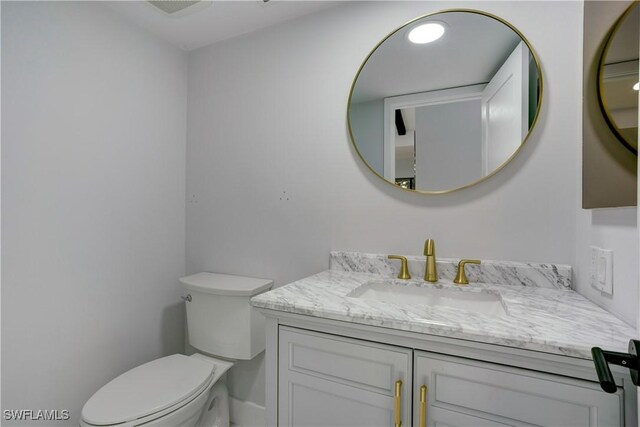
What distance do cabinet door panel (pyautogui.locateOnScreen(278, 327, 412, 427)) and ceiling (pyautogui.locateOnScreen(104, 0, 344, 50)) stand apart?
1.52 metres

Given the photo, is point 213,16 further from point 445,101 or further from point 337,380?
point 337,380

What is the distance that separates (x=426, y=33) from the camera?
4.17ft

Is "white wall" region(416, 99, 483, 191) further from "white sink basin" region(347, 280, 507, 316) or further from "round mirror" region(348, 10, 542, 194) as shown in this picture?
"white sink basin" region(347, 280, 507, 316)

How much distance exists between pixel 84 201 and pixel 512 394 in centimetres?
177

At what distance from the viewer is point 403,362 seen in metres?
0.78

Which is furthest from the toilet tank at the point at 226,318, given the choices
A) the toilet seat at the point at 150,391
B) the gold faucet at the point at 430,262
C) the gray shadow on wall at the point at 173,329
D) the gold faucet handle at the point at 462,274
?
the gold faucet handle at the point at 462,274

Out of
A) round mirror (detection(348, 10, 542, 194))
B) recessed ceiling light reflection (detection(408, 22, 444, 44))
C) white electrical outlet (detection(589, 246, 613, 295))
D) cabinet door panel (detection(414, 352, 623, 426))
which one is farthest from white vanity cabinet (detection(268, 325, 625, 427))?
recessed ceiling light reflection (detection(408, 22, 444, 44))

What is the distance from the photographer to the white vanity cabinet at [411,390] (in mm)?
645

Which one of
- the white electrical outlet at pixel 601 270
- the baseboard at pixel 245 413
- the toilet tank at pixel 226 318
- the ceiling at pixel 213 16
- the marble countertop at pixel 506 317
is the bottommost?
the baseboard at pixel 245 413

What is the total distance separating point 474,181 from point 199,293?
1408 millimetres

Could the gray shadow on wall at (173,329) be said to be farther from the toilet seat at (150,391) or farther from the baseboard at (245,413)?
the baseboard at (245,413)

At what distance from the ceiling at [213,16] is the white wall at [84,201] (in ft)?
0.30

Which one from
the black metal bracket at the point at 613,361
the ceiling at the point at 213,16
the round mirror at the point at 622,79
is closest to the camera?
the black metal bracket at the point at 613,361

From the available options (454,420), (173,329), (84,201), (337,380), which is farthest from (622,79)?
(173,329)
